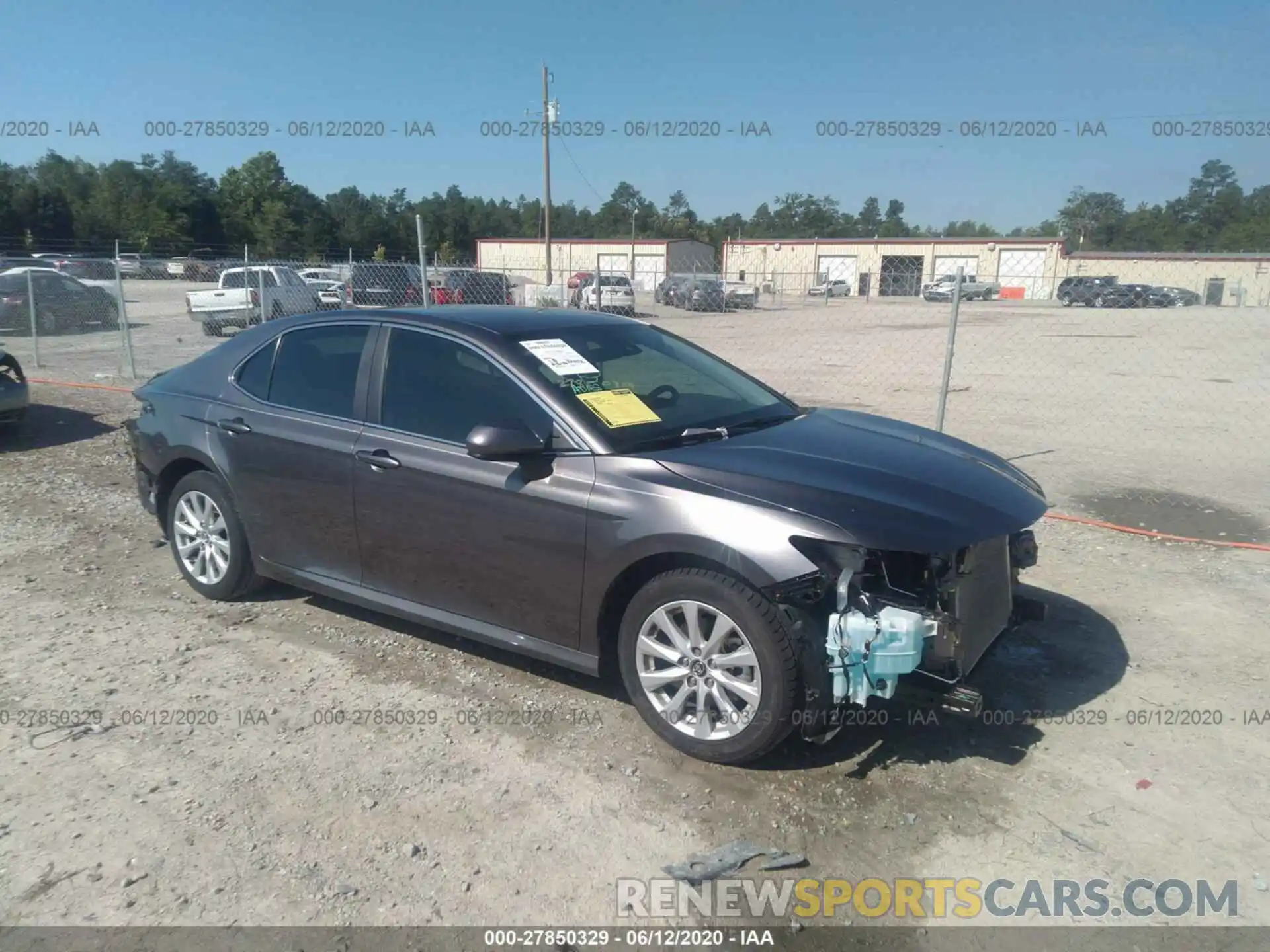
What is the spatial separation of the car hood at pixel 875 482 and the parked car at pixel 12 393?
788 centimetres

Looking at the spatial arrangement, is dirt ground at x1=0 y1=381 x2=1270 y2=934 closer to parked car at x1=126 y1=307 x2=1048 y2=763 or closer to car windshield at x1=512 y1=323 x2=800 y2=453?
parked car at x1=126 y1=307 x2=1048 y2=763

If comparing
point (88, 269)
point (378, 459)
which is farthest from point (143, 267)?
point (378, 459)

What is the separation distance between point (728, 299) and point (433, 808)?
3320 centimetres

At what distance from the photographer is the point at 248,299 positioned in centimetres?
1770

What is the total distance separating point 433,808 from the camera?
3.17 metres

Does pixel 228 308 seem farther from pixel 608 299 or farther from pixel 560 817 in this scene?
pixel 560 817

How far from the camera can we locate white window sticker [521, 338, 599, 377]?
12.9 ft

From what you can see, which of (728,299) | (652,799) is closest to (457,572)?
(652,799)

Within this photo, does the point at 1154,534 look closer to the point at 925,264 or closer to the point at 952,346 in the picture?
the point at 952,346

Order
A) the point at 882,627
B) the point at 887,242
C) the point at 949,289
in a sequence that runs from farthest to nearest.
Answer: the point at 887,242
the point at 949,289
the point at 882,627

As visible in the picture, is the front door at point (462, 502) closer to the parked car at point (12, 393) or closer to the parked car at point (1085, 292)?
the parked car at point (12, 393)

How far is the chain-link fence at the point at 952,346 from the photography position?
8477 mm

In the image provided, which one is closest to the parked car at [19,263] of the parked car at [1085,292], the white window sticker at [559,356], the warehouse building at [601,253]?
the warehouse building at [601,253]

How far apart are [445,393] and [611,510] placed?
1080 mm
